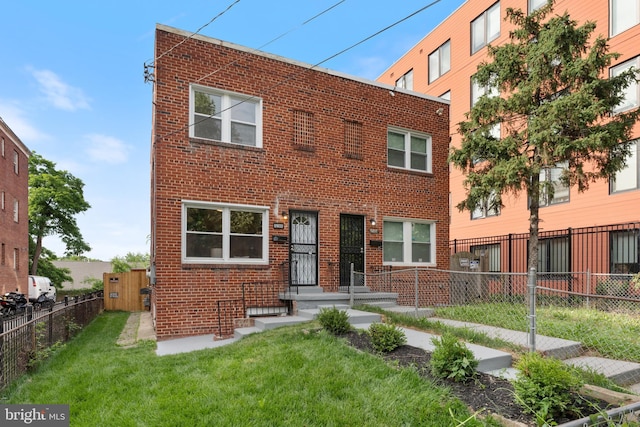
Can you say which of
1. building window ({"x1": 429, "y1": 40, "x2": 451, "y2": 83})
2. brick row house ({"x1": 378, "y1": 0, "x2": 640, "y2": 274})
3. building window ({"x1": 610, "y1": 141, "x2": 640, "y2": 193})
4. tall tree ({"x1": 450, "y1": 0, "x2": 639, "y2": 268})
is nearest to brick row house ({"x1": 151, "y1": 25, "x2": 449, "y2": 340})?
tall tree ({"x1": 450, "y1": 0, "x2": 639, "y2": 268})

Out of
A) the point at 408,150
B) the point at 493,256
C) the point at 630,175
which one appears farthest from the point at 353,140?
the point at 493,256

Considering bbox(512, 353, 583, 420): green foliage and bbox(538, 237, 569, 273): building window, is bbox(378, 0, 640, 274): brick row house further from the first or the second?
bbox(512, 353, 583, 420): green foliage

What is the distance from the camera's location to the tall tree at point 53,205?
32312mm

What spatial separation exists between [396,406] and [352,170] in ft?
25.7

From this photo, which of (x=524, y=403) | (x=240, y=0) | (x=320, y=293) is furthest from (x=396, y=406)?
(x=240, y=0)

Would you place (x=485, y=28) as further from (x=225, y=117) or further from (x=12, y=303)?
(x=12, y=303)

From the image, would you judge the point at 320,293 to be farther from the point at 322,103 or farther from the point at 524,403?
the point at 524,403

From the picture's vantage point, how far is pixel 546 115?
1084cm

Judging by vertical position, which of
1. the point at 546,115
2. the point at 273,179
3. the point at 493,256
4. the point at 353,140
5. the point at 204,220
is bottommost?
the point at 493,256

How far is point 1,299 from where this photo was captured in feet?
57.1

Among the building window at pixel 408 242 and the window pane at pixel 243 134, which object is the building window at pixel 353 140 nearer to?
the building window at pixel 408 242

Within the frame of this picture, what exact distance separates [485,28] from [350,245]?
567 inches

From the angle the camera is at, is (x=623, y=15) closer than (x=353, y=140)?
No

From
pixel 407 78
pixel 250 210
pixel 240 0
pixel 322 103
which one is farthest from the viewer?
pixel 407 78
